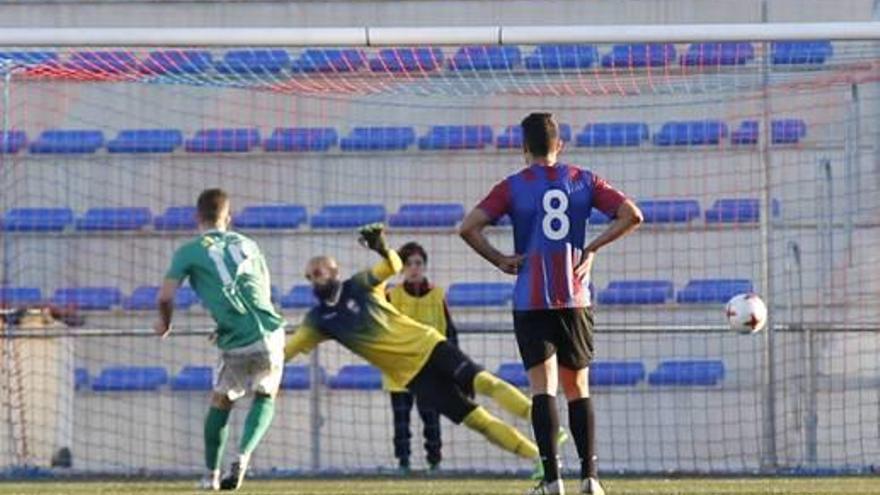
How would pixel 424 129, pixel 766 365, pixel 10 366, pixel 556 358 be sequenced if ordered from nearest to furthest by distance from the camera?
pixel 556 358, pixel 766 365, pixel 10 366, pixel 424 129

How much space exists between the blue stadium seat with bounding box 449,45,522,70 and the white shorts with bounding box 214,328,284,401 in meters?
4.07

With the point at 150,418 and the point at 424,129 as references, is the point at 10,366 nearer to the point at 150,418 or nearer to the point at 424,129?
the point at 150,418

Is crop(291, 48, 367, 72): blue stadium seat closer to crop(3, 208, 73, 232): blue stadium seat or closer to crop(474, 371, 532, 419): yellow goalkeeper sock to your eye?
crop(474, 371, 532, 419): yellow goalkeeper sock

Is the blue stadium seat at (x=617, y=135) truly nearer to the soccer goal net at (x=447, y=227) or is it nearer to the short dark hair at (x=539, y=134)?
the soccer goal net at (x=447, y=227)

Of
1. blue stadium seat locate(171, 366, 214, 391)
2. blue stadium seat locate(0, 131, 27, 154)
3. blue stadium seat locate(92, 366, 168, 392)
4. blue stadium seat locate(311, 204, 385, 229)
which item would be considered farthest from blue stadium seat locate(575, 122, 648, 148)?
blue stadium seat locate(0, 131, 27, 154)

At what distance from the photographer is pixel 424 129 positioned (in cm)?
1797

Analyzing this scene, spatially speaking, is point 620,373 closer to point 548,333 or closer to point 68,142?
point 68,142

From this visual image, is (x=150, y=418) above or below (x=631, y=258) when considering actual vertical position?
below

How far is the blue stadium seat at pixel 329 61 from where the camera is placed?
15.5 metres

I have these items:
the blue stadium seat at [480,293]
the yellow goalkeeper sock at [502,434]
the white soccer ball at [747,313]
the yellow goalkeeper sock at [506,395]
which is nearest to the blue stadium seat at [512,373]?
the blue stadium seat at [480,293]

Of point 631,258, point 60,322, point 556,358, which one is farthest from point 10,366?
point 556,358

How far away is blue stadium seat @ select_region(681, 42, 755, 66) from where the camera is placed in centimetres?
1536

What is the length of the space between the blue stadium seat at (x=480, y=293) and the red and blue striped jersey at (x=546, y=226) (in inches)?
319

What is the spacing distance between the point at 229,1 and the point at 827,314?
5710 millimetres
